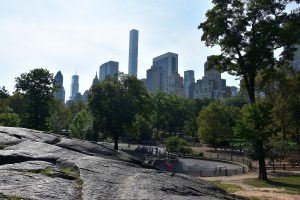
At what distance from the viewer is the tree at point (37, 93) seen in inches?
2031

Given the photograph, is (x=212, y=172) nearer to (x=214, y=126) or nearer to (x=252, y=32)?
(x=252, y=32)

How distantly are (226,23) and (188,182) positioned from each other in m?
28.1

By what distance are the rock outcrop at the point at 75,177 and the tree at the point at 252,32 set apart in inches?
1026

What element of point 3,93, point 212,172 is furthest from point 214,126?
point 3,93

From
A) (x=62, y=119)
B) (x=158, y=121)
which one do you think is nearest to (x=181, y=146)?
(x=158, y=121)

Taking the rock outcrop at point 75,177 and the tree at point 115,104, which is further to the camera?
the tree at point 115,104

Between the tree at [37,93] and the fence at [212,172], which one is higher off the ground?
the tree at [37,93]

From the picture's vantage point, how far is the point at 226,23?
1393 inches

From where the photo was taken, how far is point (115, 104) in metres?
56.6

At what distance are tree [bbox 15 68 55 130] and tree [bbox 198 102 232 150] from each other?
92.9 feet

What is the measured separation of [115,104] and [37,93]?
11491 millimetres

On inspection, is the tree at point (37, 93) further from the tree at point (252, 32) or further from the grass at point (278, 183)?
the grass at point (278, 183)

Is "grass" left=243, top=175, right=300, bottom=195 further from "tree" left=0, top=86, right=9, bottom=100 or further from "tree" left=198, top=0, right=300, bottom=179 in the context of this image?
"tree" left=0, top=86, right=9, bottom=100

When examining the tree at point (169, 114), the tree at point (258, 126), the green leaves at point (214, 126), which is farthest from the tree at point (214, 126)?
the tree at point (258, 126)
